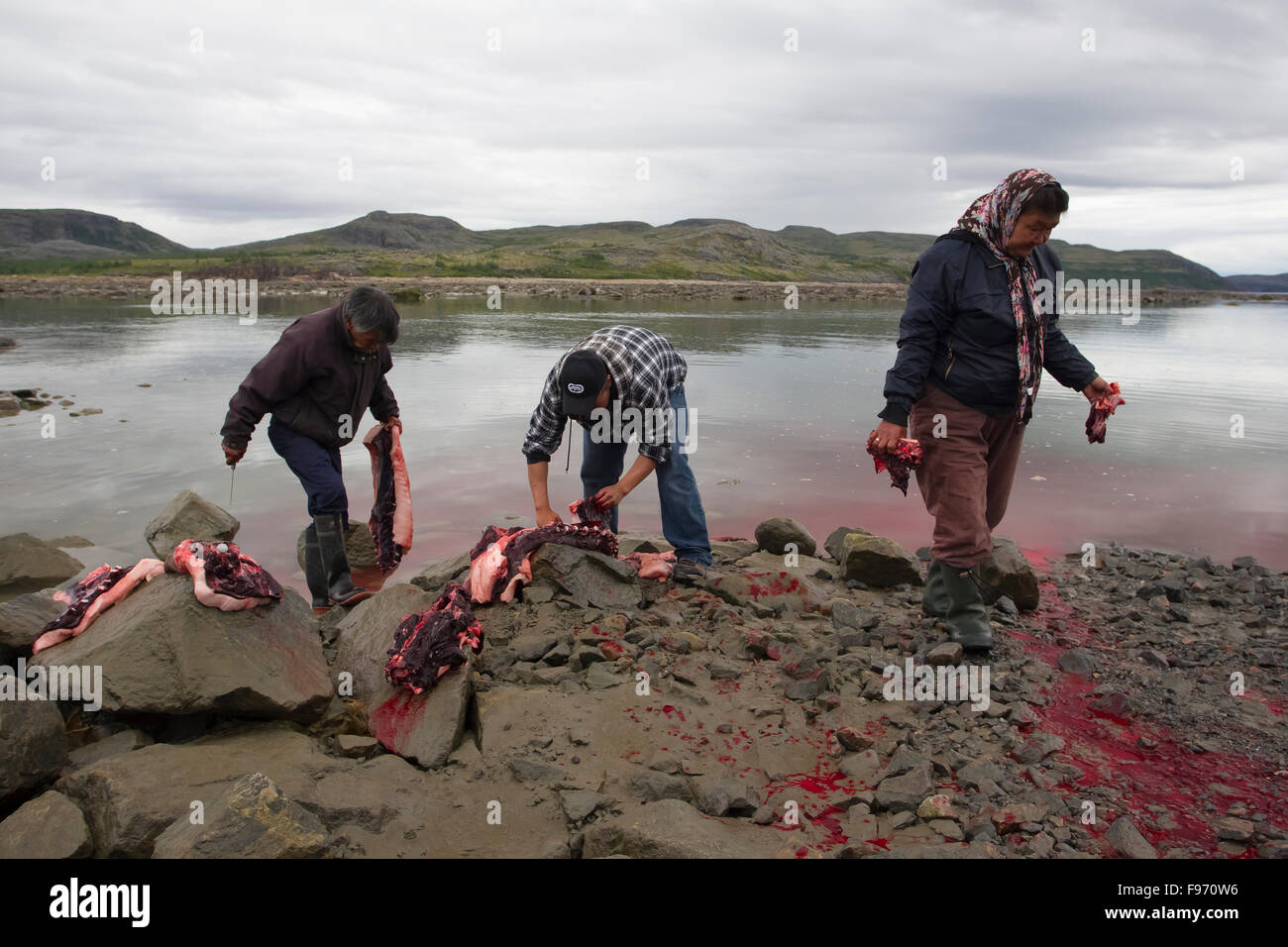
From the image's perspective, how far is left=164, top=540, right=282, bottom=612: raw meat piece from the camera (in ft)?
13.4

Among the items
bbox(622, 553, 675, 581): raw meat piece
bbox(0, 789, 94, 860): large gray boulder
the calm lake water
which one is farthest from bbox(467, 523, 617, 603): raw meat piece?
bbox(0, 789, 94, 860): large gray boulder

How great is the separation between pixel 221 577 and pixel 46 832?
130cm

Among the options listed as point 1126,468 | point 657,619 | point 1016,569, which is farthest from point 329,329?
point 1126,468

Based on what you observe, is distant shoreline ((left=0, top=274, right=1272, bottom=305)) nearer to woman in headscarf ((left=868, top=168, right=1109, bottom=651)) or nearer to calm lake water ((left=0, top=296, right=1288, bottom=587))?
calm lake water ((left=0, top=296, right=1288, bottom=587))

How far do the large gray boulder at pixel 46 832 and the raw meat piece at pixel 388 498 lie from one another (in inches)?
126

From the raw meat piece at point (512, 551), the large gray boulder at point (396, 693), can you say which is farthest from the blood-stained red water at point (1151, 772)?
the raw meat piece at point (512, 551)

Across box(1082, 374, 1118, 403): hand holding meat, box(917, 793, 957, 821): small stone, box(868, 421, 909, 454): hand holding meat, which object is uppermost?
box(1082, 374, 1118, 403): hand holding meat

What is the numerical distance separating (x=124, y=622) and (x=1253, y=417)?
15554 mm

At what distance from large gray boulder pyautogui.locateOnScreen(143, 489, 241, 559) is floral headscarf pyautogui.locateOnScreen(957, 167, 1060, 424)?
530 cm

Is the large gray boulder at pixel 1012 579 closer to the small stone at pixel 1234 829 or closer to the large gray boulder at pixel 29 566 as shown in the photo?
the small stone at pixel 1234 829

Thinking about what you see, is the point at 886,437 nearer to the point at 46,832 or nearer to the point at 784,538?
the point at 784,538

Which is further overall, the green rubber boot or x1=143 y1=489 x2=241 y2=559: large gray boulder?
x1=143 y1=489 x2=241 y2=559: large gray boulder
